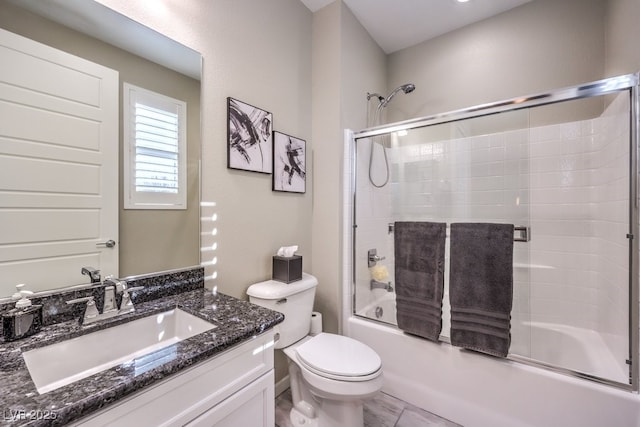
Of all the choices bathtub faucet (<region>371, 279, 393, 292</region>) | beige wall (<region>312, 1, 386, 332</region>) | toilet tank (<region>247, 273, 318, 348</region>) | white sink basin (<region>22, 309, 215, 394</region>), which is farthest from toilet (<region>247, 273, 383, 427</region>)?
bathtub faucet (<region>371, 279, 393, 292</region>)

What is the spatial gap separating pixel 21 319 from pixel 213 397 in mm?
618

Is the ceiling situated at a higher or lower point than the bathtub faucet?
higher

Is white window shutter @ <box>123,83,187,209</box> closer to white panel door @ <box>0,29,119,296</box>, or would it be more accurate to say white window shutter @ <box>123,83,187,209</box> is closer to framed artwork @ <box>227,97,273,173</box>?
white panel door @ <box>0,29,119,296</box>

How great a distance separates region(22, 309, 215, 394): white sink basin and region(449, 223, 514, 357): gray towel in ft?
4.41

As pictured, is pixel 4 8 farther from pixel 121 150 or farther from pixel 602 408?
pixel 602 408

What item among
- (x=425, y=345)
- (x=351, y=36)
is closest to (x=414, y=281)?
(x=425, y=345)

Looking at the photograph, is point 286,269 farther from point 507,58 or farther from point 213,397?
point 507,58

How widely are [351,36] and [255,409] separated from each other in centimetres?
239

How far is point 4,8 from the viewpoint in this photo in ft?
2.85

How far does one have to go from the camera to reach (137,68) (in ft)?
3.85

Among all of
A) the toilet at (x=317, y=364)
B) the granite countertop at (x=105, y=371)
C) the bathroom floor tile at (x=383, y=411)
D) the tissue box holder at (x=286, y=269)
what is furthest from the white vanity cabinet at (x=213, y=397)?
Result: the bathroom floor tile at (x=383, y=411)

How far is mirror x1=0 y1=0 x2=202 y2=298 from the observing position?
0.94m

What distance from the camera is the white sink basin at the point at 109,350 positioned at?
0.77 metres

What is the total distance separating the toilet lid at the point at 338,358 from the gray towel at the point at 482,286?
57cm
